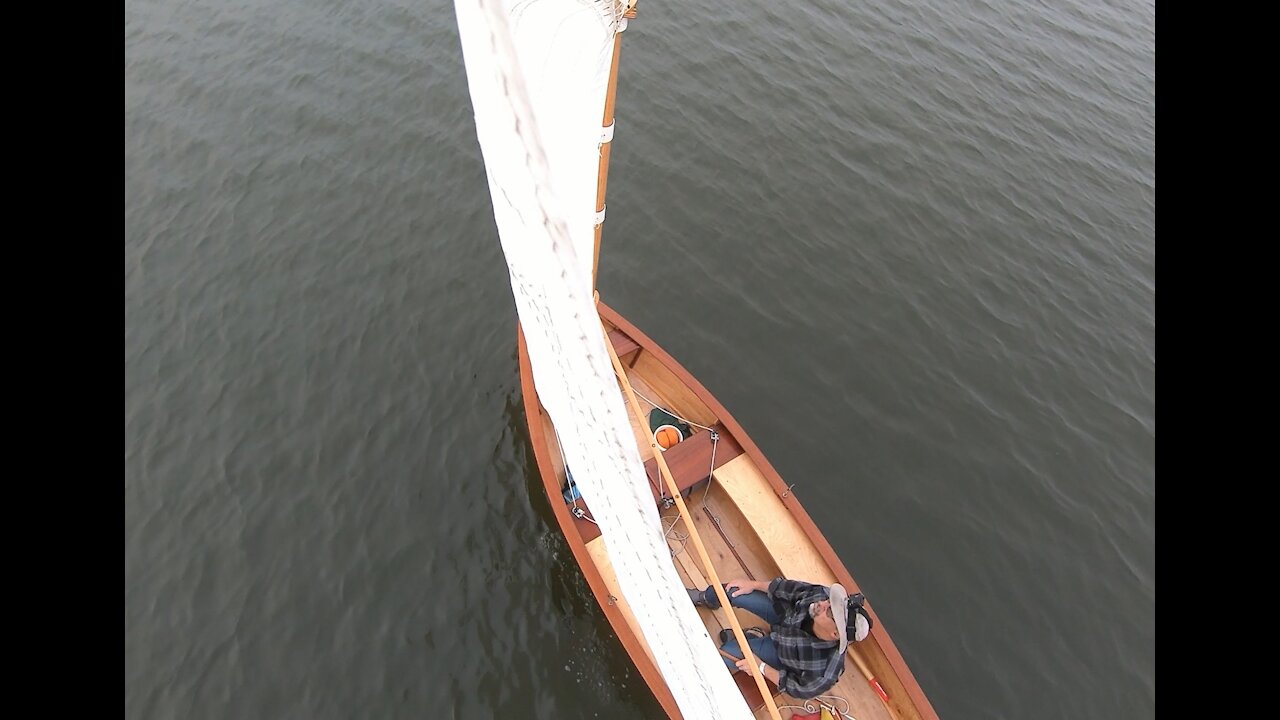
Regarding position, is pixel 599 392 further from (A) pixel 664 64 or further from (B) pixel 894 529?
(A) pixel 664 64

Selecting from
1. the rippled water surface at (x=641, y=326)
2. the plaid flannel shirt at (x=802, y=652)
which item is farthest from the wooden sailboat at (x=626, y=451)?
the rippled water surface at (x=641, y=326)

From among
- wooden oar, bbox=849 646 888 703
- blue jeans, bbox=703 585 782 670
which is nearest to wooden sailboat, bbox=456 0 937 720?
wooden oar, bbox=849 646 888 703

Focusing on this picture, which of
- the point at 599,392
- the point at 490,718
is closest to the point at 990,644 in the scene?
the point at 490,718

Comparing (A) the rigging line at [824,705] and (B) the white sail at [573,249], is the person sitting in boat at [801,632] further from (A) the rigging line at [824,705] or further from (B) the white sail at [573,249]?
(B) the white sail at [573,249]

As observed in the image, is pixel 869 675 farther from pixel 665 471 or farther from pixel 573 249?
pixel 573 249

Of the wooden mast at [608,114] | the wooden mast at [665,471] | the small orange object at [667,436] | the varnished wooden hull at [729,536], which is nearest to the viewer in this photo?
the wooden mast at [608,114]

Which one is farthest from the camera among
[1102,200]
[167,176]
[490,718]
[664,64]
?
[664,64]

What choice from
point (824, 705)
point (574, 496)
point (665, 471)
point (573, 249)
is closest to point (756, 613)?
point (824, 705)
